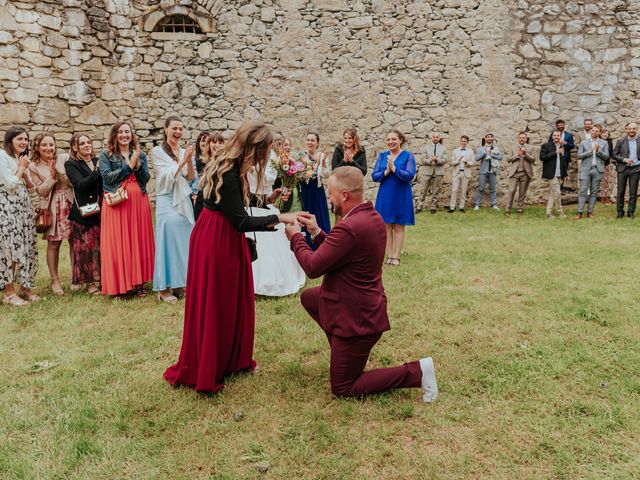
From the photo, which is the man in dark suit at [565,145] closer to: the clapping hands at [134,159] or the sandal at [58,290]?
the clapping hands at [134,159]

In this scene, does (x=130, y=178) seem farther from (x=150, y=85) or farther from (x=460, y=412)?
(x=150, y=85)

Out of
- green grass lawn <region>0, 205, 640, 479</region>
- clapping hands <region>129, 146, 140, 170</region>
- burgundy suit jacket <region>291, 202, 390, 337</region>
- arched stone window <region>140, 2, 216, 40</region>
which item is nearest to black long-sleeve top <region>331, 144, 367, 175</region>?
green grass lawn <region>0, 205, 640, 479</region>

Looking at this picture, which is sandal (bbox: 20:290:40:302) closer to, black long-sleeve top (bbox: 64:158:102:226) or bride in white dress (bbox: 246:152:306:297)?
black long-sleeve top (bbox: 64:158:102:226)

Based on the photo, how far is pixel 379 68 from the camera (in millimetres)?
12805

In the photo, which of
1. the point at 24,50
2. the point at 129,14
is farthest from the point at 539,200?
the point at 24,50

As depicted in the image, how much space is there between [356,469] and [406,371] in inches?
34.4

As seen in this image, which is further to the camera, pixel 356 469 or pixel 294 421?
pixel 294 421

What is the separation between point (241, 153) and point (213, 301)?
3.62ft

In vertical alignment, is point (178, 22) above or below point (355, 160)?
above

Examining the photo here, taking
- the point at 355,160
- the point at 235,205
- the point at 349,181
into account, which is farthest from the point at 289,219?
the point at 355,160

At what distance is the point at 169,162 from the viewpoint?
583 cm

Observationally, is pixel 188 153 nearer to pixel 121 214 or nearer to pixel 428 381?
pixel 121 214

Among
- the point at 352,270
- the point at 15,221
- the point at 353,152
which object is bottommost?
the point at 352,270

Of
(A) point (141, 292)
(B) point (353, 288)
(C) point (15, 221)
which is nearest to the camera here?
(B) point (353, 288)
